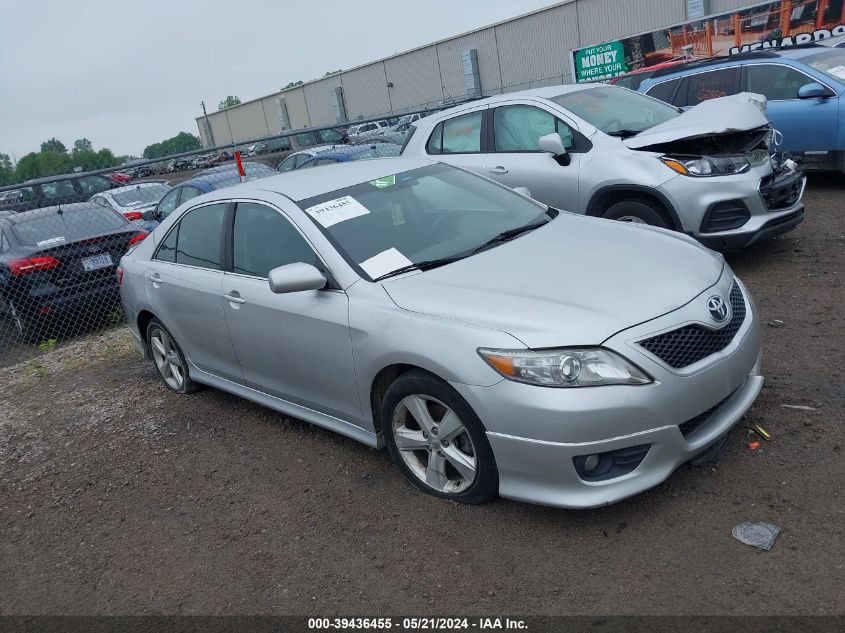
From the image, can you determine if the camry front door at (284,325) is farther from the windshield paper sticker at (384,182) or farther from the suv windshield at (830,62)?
the suv windshield at (830,62)

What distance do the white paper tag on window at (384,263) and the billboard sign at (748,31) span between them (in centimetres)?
1749

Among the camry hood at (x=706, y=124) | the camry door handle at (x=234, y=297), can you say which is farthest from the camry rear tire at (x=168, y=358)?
the camry hood at (x=706, y=124)

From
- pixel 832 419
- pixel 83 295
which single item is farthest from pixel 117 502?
pixel 83 295

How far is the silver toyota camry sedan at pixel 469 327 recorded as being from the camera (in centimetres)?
311

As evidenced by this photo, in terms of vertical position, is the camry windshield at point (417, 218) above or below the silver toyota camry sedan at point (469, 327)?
above

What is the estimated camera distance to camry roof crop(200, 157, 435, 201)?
4547 mm

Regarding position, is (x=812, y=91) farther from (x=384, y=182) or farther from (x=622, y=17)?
(x=622, y=17)

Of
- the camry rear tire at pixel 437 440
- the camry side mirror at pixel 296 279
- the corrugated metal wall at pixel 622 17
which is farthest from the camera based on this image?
the corrugated metal wall at pixel 622 17

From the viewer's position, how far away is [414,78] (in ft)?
173

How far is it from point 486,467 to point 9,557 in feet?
8.70

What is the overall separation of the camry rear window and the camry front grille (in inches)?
283

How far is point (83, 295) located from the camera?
836 centimetres

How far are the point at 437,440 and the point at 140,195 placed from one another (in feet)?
43.0

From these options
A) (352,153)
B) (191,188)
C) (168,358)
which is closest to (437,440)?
(168,358)
